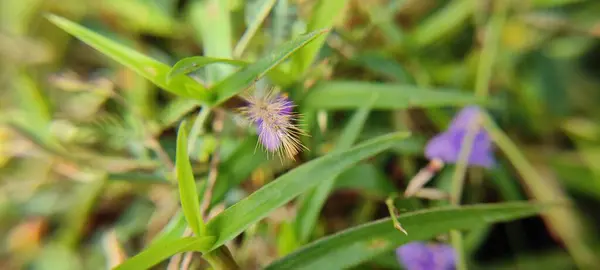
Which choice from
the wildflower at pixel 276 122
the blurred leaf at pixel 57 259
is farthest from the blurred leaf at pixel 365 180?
the blurred leaf at pixel 57 259

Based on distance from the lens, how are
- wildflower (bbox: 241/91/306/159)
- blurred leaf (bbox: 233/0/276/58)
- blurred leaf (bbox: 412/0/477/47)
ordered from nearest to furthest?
1. wildflower (bbox: 241/91/306/159)
2. blurred leaf (bbox: 233/0/276/58)
3. blurred leaf (bbox: 412/0/477/47)

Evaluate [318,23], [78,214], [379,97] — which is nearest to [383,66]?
[379,97]

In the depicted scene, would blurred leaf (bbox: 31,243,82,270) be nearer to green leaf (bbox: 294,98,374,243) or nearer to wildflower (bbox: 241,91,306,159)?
green leaf (bbox: 294,98,374,243)

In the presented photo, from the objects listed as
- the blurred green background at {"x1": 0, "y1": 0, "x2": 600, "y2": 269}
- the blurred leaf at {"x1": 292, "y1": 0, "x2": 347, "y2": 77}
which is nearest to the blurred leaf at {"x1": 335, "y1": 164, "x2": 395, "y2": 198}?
the blurred green background at {"x1": 0, "y1": 0, "x2": 600, "y2": 269}

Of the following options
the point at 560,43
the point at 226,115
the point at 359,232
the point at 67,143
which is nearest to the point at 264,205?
the point at 359,232

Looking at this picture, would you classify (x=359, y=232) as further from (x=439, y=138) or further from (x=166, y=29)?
(x=166, y=29)

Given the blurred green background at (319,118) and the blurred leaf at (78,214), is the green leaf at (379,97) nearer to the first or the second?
the blurred green background at (319,118)
